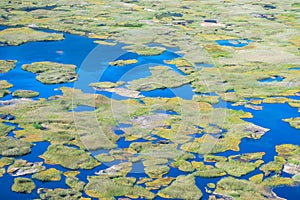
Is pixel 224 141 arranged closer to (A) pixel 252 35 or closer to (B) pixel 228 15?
(A) pixel 252 35

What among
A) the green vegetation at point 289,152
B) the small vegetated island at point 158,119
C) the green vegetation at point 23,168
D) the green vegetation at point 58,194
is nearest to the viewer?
the green vegetation at point 58,194

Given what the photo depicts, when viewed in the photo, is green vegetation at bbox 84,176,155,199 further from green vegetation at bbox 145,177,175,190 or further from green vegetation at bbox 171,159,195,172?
green vegetation at bbox 171,159,195,172

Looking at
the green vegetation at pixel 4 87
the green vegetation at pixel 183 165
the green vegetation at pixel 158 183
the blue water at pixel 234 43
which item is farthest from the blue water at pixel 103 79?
the green vegetation at pixel 158 183

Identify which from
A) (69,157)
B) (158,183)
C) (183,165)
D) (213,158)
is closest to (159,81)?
(213,158)

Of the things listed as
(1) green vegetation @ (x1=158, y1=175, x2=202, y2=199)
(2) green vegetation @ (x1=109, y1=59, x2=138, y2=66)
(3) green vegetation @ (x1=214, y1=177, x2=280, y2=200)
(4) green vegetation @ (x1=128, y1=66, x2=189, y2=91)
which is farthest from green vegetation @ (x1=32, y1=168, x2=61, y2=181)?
(2) green vegetation @ (x1=109, y1=59, x2=138, y2=66)

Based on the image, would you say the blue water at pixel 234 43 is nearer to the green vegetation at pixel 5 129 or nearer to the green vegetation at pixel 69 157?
the green vegetation at pixel 5 129

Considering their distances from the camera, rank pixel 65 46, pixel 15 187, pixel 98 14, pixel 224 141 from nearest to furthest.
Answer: pixel 15 187, pixel 224 141, pixel 65 46, pixel 98 14

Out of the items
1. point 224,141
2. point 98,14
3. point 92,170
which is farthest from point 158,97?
point 98,14
